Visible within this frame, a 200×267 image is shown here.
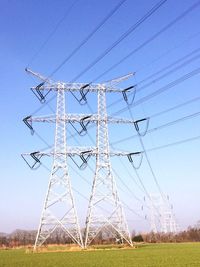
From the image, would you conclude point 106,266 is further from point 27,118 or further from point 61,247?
point 61,247

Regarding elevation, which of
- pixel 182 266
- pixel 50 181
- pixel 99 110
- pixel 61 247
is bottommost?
pixel 182 266

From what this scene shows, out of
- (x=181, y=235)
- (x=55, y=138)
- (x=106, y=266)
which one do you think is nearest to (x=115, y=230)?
(x=55, y=138)

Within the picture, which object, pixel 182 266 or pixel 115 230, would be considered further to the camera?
pixel 115 230

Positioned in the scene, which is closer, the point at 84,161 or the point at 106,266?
the point at 106,266

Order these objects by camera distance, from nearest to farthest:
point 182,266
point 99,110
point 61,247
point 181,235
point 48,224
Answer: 1. point 182,266
2. point 48,224
3. point 99,110
4. point 61,247
5. point 181,235

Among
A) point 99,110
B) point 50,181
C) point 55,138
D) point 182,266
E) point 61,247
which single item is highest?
point 99,110

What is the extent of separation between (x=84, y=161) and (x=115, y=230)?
789 centimetres

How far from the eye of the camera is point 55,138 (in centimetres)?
4494

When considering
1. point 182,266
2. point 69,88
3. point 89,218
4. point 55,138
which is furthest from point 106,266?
point 69,88

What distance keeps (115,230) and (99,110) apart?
12837mm

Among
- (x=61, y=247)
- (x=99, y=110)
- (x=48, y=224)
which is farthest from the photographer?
(x=61, y=247)

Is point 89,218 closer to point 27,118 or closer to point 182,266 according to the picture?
point 27,118

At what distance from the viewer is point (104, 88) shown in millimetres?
47531

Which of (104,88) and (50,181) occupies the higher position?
(104,88)
